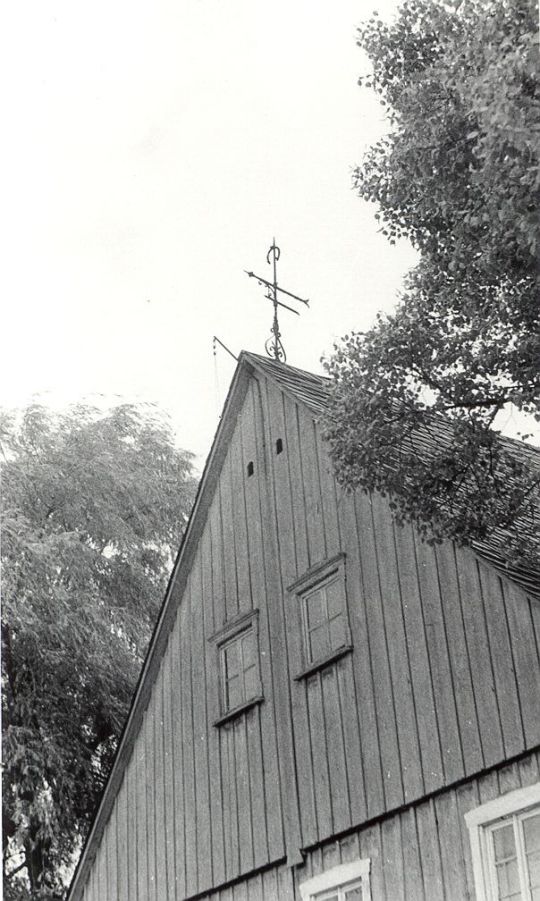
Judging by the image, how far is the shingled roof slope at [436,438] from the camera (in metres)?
11.6

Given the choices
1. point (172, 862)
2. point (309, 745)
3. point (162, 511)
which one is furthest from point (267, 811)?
point (162, 511)

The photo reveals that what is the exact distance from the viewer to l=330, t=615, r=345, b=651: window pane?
44.1ft

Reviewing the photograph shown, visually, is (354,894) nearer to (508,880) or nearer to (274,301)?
(508,880)

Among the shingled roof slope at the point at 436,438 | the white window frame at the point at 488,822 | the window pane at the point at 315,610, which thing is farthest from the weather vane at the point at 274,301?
the white window frame at the point at 488,822

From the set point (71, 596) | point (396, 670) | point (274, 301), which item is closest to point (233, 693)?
point (396, 670)

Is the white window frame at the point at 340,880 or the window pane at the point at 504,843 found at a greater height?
the white window frame at the point at 340,880

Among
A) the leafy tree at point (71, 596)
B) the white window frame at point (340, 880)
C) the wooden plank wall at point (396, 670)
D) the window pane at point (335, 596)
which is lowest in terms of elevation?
the white window frame at point (340, 880)

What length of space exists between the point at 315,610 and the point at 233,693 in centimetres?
162

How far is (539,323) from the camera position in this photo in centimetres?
1070

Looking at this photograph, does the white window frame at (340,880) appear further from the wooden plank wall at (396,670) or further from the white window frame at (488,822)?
the white window frame at (488,822)

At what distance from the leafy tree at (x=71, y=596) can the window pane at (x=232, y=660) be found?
852cm

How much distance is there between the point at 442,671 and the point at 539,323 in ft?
11.3

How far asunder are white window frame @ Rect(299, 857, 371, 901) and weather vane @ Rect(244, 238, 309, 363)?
23.3 feet

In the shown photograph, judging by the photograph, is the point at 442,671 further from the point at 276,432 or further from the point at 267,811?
the point at 276,432
